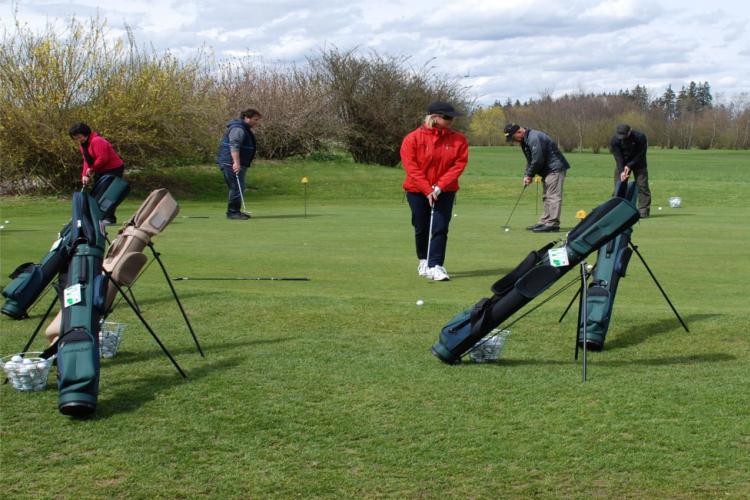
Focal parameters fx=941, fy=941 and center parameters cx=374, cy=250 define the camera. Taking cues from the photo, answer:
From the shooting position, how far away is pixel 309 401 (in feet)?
18.7

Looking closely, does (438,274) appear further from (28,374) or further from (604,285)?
(28,374)

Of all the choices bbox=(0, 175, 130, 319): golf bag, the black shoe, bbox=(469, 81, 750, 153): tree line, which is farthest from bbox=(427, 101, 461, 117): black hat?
bbox=(469, 81, 750, 153): tree line

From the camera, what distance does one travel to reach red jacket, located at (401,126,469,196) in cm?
1091

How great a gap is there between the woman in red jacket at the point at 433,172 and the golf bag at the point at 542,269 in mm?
4385

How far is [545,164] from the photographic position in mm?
18047

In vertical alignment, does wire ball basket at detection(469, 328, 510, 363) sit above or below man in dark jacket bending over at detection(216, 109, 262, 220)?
below

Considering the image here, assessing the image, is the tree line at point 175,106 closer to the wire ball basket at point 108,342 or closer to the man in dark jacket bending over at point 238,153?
the man in dark jacket bending over at point 238,153

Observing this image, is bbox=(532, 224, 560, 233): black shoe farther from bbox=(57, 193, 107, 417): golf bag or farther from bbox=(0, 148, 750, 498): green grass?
bbox=(57, 193, 107, 417): golf bag

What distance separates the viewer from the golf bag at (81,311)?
5.28 metres

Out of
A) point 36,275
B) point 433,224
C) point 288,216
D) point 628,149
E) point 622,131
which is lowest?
point 288,216

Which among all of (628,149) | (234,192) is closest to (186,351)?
(234,192)

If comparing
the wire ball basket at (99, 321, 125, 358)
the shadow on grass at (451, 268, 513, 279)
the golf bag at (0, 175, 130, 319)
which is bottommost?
the shadow on grass at (451, 268, 513, 279)

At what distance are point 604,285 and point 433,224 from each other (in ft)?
11.9

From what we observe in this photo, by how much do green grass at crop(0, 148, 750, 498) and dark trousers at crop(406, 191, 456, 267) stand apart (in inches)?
15.1
